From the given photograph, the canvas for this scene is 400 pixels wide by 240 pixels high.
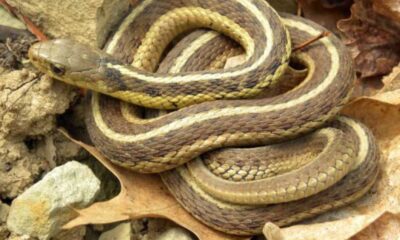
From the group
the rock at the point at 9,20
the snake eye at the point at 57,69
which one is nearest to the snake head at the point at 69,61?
the snake eye at the point at 57,69

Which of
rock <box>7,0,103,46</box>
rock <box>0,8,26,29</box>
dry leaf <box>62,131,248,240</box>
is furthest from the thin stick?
rock <box>0,8,26,29</box>

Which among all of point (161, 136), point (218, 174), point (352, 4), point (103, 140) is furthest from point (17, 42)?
point (352, 4)

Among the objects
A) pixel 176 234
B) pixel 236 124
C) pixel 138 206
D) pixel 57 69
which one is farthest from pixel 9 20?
pixel 176 234

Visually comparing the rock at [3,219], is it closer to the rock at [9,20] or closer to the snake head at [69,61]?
the snake head at [69,61]

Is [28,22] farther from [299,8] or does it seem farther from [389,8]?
[389,8]

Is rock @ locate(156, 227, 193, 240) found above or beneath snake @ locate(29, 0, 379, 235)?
beneath

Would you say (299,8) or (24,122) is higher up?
(299,8)

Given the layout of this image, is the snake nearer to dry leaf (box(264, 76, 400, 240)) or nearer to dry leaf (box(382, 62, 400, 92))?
dry leaf (box(264, 76, 400, 240))
